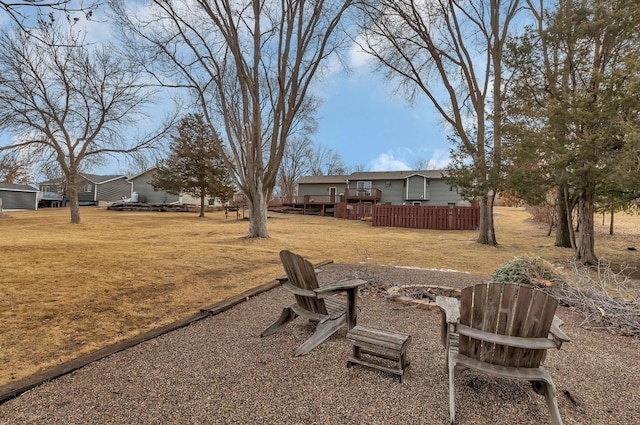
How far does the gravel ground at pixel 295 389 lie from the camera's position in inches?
86.2

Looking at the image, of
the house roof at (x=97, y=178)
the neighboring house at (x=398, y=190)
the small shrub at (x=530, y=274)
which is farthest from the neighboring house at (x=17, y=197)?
the small shrub at (x=530, y=274)

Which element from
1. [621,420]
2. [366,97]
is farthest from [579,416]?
[366,97]

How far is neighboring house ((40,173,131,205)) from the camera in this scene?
133 feet

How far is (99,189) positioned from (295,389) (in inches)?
1851

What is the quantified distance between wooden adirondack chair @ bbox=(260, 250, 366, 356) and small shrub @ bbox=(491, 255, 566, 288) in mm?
3053

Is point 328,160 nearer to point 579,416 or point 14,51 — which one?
point 14,51

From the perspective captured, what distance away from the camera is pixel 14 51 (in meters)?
14.9

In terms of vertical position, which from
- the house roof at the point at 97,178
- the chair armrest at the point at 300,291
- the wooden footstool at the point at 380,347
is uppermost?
the house roof at the point at 97,178

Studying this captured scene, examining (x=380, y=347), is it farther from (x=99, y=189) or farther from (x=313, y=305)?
(x=99, y=189)

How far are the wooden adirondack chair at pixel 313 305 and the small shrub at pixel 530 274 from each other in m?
3.05

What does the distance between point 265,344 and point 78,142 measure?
70.2 ft

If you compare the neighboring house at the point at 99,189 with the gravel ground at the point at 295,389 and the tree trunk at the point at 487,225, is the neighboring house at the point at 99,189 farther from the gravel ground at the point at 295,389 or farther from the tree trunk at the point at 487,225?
the gravel ground at the point at 295,389

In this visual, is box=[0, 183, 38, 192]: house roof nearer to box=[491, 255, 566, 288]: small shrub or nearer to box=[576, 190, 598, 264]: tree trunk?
box=[491, 255, 566, 288]: small shrub

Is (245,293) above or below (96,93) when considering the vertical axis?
below
